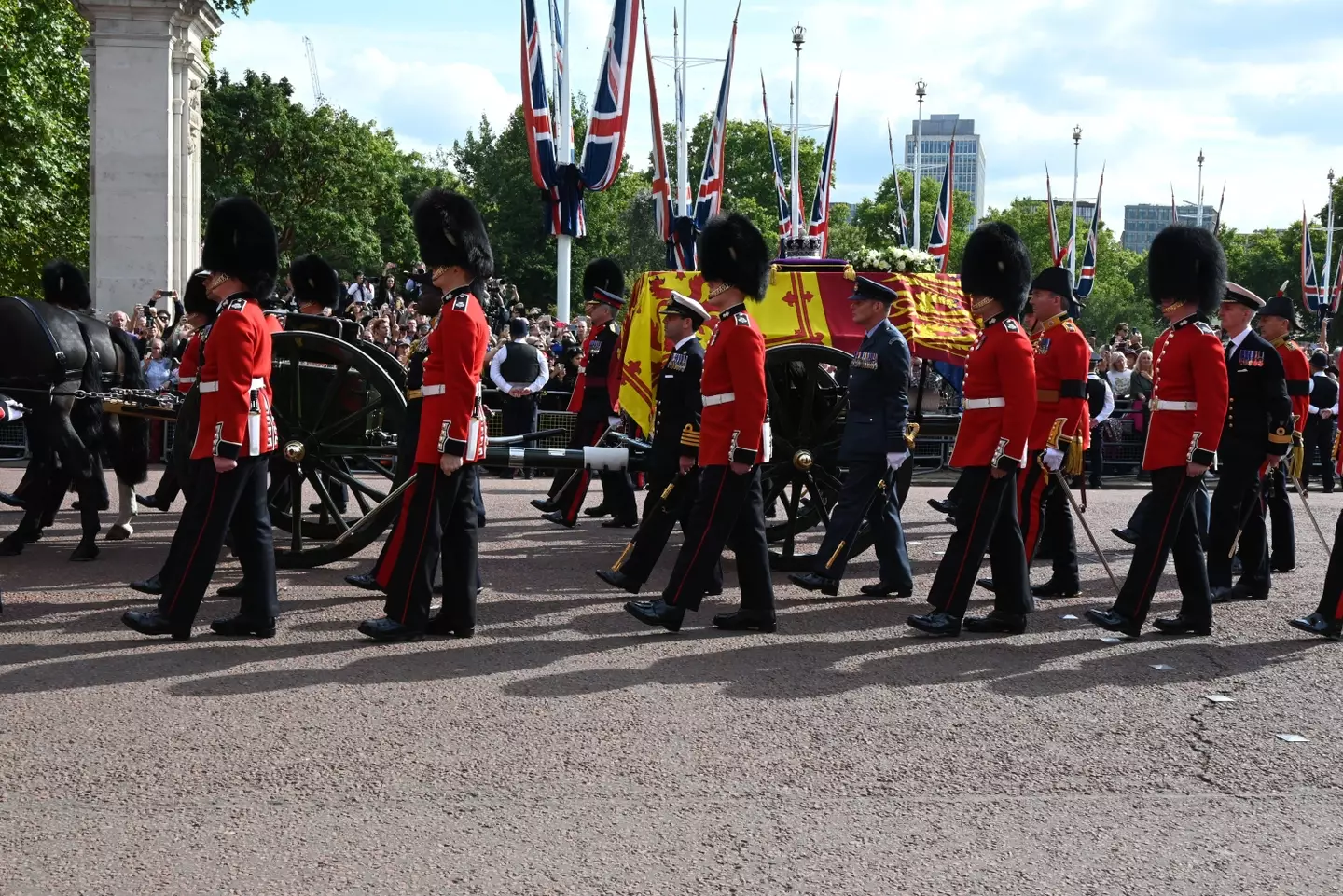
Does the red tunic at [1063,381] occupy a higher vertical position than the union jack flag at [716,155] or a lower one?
lower

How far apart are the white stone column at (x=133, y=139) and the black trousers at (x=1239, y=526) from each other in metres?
15.2

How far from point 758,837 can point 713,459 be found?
→ 9.28ft

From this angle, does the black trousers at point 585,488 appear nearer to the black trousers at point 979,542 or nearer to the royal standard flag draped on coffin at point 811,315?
the royal standard flag draped on coffin at point 811,315

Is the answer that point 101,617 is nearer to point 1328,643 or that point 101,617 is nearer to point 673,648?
point 673,648

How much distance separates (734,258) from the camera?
22.4 feet

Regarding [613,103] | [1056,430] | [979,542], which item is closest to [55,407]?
[979,542]

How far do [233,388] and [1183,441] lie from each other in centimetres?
402

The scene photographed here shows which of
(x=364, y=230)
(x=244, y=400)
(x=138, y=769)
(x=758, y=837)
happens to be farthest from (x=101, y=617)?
(x=364, y=230)

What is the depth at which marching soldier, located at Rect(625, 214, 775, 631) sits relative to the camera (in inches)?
254

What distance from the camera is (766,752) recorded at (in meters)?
4.64

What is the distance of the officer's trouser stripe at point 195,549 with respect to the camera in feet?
19.5

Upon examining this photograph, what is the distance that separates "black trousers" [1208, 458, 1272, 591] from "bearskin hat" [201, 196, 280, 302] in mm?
4654

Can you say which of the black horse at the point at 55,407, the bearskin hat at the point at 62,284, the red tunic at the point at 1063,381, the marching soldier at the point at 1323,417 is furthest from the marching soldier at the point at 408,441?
the marching soldier at the point at 1323,417

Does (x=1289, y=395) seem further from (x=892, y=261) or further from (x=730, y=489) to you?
(x=730, y=489)
